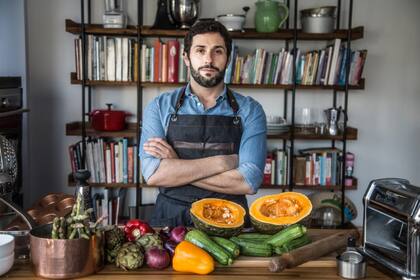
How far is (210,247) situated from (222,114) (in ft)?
3.18

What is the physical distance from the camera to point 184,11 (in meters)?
3.98

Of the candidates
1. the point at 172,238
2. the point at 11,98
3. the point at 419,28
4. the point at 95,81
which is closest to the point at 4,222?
the point at 172,238

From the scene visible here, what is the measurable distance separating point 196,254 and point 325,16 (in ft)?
9.38

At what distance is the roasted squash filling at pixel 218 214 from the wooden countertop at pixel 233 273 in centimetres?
24

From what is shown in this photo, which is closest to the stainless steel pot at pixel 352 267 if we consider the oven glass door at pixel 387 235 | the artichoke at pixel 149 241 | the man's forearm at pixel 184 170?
the oven glass door at pixel 387 235

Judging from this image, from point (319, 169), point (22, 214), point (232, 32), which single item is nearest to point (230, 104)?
point (22, 214)

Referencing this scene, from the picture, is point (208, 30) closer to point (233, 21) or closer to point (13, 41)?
point (233, 21)

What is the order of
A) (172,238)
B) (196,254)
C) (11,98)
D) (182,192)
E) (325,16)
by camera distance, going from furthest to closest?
(325,16) < (11,98) < (182,192) < (172,238) < (196,254)

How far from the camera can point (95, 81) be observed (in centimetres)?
405

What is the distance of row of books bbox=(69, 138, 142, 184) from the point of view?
4164mm

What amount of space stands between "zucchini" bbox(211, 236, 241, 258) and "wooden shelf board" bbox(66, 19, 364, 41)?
248 centimetres

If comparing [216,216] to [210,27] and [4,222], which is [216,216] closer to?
[4,222]

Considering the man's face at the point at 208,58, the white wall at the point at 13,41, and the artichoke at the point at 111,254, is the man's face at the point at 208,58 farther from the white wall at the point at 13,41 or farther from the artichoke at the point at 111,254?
the white wall at the point at 13,41

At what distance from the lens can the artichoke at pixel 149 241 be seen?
1755 mm
